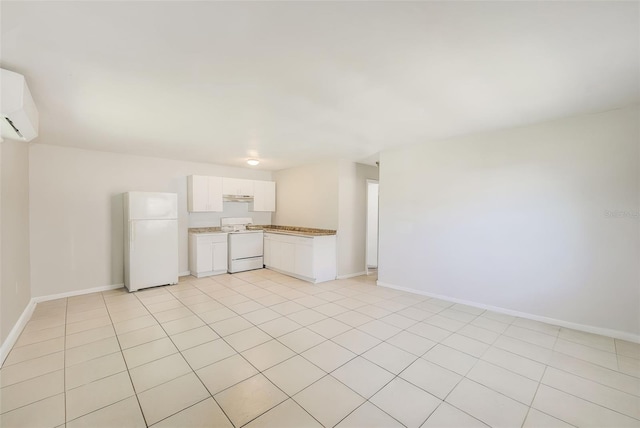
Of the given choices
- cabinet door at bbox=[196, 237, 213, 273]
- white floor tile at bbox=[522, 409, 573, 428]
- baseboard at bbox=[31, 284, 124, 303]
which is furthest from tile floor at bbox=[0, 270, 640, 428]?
cabinet door at bbox=[196, 237, 213, 273]

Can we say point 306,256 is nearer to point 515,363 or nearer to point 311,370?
point 311,370

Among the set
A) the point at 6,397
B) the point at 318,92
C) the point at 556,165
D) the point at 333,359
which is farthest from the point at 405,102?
the point at 6,397

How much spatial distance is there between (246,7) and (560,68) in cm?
218

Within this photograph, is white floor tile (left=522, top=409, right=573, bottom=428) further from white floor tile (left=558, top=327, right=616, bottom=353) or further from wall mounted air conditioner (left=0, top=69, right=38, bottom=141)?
wall mounted air conditioner (left=0, top=69, right=38, bottom=141)

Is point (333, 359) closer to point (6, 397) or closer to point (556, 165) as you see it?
point (6, 397)

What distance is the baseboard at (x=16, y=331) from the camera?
2412 millimetres

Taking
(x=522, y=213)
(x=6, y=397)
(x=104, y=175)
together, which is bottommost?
(x=6, y=397)

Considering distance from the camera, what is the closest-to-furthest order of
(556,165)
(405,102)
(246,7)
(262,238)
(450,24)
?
1. (246,7)
2. (450,24)
3. (405,102)
4. (556,165)
5. (262,238)

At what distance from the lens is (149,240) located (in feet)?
14.6

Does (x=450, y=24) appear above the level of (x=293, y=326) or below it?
above

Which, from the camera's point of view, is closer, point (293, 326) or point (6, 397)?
point (6, 397)

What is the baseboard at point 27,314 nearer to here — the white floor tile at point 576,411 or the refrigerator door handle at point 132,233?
the refrigerator door handle at point 132,233

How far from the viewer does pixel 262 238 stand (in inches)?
240

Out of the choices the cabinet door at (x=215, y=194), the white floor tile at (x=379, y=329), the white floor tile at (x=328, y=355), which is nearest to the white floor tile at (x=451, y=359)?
the white floor tile at (x=379, y=329)
